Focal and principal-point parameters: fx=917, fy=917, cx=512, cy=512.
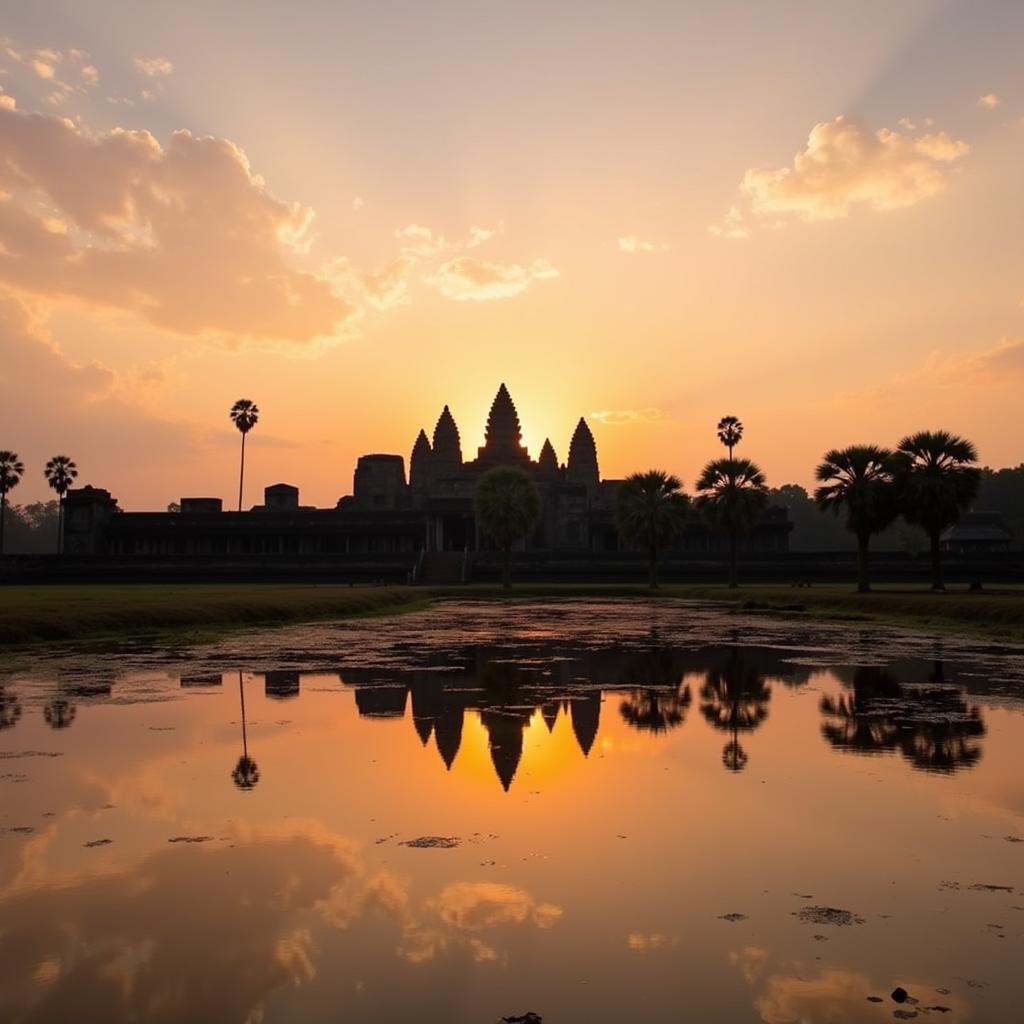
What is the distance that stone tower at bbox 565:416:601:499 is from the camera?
125812 mm

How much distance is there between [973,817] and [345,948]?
655cm

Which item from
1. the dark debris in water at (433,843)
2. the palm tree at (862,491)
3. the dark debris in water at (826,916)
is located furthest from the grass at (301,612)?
the dark debris in water at (826,916)

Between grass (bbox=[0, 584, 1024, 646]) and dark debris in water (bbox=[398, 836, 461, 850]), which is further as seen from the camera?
grass (bbox=[0, 584, 1024, 646])

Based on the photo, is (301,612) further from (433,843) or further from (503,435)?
(503,435)

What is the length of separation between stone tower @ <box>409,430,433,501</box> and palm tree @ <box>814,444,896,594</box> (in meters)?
78.3

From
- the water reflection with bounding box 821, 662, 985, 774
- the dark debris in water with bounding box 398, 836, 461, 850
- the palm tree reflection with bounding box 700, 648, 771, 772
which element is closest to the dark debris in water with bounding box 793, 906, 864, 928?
the dark debris in water with bounding box 398, 836, 461, 850

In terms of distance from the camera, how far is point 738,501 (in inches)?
2514

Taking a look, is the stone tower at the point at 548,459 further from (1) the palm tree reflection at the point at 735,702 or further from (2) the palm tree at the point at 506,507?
(1) the palm tree reflection at the point at 735,702

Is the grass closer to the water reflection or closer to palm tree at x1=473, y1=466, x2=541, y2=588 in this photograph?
the water reflection

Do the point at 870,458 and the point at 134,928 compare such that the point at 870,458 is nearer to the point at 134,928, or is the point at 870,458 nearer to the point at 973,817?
the point at 973,817

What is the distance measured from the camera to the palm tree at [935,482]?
49250 millimetres

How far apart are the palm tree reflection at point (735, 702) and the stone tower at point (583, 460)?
338ft

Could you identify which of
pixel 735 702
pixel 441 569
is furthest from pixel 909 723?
pixel 441 569

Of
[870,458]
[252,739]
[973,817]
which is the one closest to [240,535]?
[870,458]
